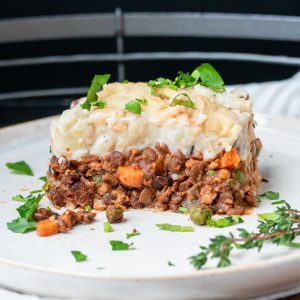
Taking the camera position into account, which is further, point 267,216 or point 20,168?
point 20,168

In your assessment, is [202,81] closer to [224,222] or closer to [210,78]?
[210,78]

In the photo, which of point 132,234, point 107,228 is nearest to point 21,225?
point 107,228

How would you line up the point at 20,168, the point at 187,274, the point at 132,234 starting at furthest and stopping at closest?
the point at 20,168 → the point at 132,234 → the point at 187,274

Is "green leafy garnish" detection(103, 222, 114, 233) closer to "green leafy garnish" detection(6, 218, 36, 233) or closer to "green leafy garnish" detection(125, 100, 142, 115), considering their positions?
"green leafy garnish" detection(6, 218, 36, 233)

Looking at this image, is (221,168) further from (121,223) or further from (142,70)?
(142,70)

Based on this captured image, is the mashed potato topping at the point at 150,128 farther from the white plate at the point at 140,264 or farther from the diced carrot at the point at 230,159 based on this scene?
the white plate at the point at 140,264

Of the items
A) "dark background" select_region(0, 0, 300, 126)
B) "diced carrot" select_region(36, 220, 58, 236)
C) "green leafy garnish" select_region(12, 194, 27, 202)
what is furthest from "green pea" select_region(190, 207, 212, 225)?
"dark background" select_region(0, 0, 300, 126)

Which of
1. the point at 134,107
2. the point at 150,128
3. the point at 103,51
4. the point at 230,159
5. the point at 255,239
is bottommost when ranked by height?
the point at 103,51
